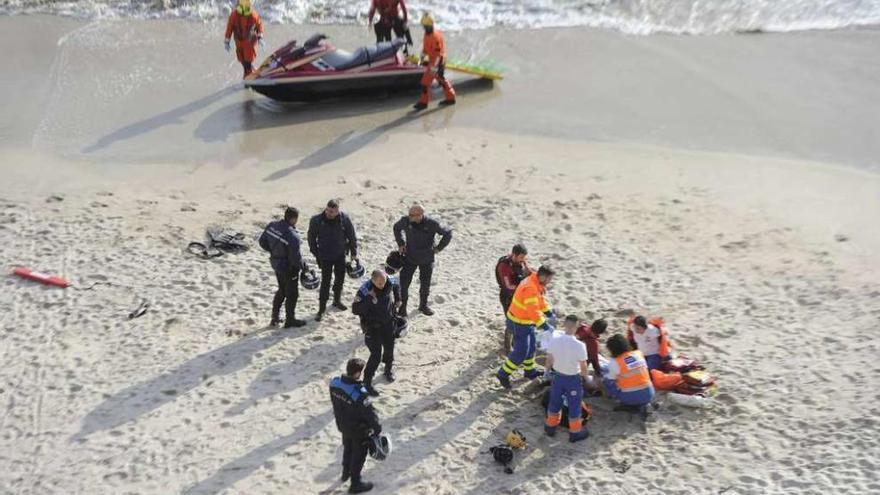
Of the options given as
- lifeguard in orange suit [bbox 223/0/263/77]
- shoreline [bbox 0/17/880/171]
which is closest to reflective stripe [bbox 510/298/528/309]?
shoreline [bbox 0/17/880/171]

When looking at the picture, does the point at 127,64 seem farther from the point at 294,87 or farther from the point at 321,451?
the point at 321,451

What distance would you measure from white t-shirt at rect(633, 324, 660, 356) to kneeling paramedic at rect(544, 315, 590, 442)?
939mm

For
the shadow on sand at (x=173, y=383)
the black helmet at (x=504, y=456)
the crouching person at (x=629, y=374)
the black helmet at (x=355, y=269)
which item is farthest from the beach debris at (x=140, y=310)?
the crouching person at (x=629, y=374)

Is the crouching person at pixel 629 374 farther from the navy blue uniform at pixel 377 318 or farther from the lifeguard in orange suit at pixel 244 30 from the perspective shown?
the lifeguard in orange suit at pixel 244 30

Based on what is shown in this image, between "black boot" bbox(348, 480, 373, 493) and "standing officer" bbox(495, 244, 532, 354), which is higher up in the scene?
"standing officer" bbox(495, 244, 532, 354)

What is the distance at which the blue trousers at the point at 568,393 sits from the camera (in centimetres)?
854

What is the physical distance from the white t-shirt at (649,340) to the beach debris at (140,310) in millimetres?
5130

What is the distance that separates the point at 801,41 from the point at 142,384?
1407 cm

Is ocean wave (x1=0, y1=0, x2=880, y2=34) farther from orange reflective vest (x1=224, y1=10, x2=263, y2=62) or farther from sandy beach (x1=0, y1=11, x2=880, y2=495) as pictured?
orange reflective vest (x1=224, y1=10, x2=263, y2=62)

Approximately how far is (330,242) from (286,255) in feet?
1.70

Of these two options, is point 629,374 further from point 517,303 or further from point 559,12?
point 559,12

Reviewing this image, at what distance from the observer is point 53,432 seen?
8.69 metres

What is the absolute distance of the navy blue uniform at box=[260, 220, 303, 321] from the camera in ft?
31.6

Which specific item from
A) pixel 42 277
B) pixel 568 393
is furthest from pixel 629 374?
pixel 42 277
